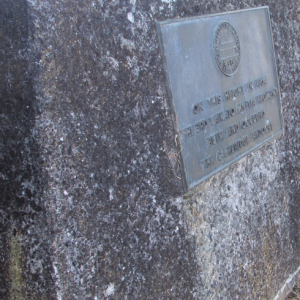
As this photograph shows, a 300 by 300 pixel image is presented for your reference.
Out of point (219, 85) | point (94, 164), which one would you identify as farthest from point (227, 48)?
point (94, 164)

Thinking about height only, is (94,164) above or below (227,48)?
below

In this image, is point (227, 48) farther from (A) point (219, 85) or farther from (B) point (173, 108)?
(B) point (173, 108)

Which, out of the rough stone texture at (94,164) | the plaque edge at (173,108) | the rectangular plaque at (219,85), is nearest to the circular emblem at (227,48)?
the rectangular plaque at (219,85)

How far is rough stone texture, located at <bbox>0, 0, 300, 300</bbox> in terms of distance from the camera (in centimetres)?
113

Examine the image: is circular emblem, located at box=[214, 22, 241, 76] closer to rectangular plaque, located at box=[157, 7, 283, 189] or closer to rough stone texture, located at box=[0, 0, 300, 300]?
rectangular plaque, located at box=[157, 7, 283, 189]

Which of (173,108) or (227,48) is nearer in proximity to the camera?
(173,108)

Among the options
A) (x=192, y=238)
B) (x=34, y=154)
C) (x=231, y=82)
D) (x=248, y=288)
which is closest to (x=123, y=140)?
(x=34, y=154)

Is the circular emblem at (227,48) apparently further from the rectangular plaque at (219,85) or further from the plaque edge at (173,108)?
the plaque edge at (173,108)

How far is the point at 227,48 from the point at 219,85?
0.20 m

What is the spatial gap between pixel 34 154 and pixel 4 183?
15cm

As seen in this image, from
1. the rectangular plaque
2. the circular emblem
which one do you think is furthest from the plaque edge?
the circular emblem

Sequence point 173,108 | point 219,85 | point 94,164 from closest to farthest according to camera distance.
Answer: point 94,164, point 173,108, point 219,85

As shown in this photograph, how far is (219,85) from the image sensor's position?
5.45 feet

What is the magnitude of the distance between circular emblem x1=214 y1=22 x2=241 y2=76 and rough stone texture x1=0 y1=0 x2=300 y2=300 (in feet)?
0.49
